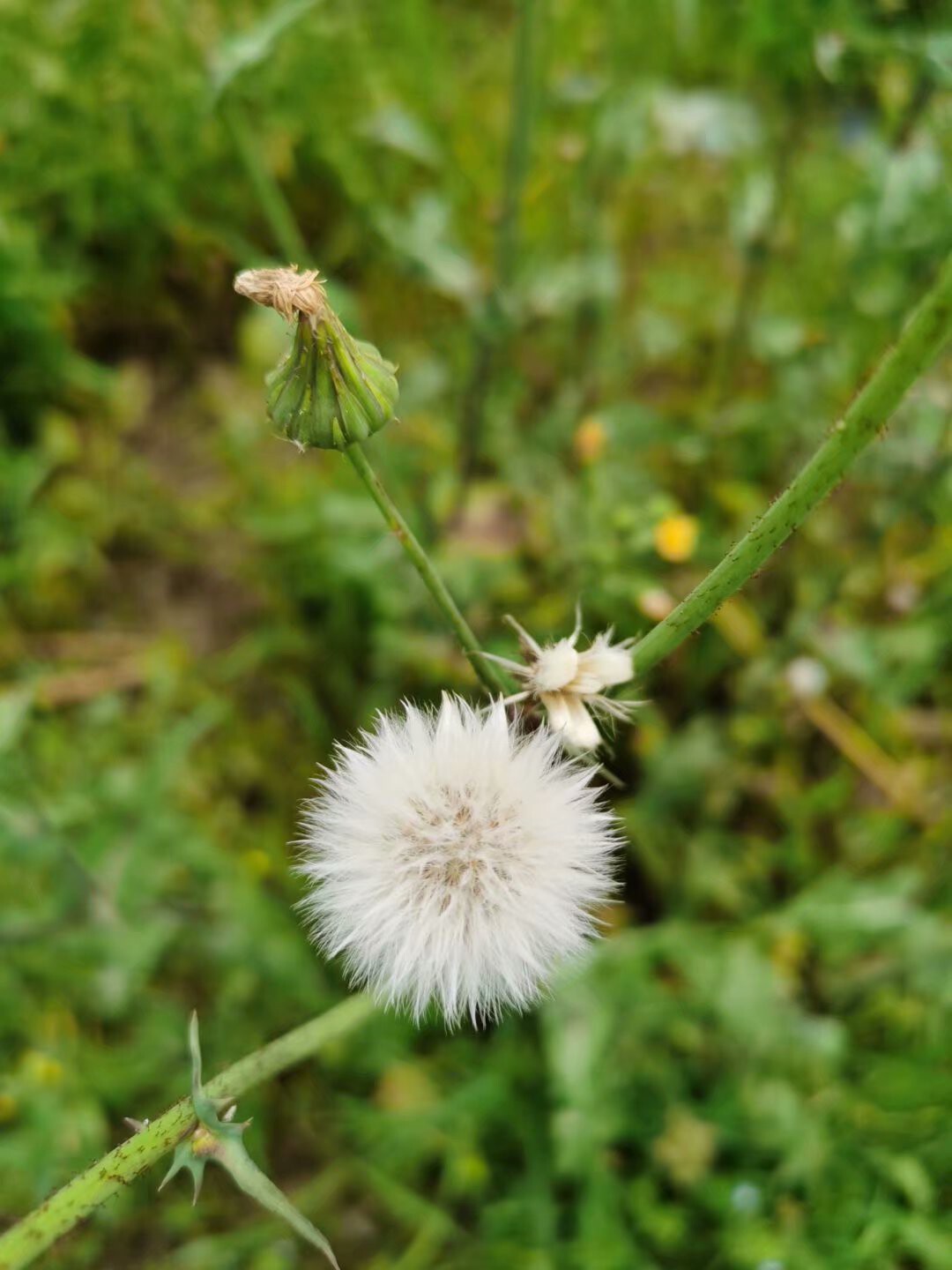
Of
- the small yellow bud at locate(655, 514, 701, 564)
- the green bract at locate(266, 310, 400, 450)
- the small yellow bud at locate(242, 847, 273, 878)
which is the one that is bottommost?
the green bract at locate(266, 310, 400, 450)

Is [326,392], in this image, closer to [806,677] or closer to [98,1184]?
[98,1184]

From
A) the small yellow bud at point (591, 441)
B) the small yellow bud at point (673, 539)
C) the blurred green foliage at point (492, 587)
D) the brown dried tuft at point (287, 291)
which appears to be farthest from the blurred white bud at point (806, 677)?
the brown dried tuft at point (287, 291)

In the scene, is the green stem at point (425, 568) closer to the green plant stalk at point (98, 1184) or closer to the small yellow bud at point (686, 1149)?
the green plant stalk at point (98, 1184)

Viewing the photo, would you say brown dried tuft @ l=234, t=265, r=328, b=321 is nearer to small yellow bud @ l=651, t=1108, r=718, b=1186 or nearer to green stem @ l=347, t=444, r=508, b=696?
green stem @ l=347, t=444, r=508, b=696

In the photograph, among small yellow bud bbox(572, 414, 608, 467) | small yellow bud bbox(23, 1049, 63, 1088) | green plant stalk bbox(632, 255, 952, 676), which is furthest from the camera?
small yellow bud bbox(572, 414, 608, 467)

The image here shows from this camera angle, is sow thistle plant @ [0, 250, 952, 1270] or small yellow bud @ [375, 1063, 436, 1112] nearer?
sow thistle plant @ [0, 250, 952, 1270]

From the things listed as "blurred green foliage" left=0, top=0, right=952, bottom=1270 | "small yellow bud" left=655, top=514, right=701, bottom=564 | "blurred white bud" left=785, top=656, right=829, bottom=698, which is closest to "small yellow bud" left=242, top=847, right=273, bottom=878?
"blurred green foliage" left=0, top=0, right=952, bottom=1270
